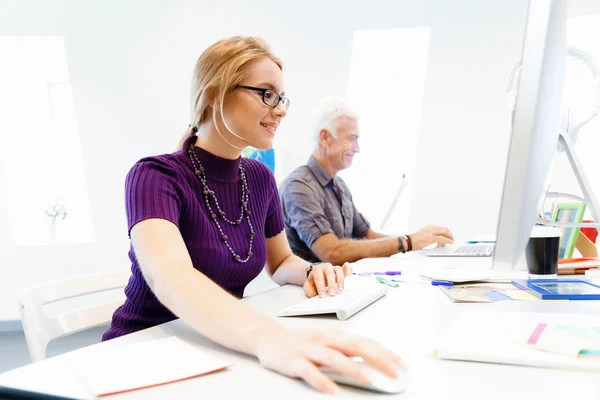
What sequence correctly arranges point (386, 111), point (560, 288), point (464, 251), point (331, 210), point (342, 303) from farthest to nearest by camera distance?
1. point (386, 111)
2. point (331, 210)
3. point (464, 251)
4. point (560, 288)
5. point (342, 303)

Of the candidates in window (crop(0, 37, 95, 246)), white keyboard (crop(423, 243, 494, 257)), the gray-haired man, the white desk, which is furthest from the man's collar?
window (crop(0, 37, 95, 246))

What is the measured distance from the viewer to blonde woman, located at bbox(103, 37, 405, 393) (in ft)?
2.66

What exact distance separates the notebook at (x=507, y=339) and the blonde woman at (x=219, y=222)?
19cm

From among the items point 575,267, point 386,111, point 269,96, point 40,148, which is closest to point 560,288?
point 575,267

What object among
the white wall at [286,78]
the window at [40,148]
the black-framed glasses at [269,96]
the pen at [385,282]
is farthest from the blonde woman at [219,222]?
the window at [40,148]

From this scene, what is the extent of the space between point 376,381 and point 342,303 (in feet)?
1.43

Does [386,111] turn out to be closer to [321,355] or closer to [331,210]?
[331,210]

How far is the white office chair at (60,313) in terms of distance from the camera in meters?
1.13

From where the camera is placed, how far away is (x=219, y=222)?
1.31m

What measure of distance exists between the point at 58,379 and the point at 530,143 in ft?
2.08

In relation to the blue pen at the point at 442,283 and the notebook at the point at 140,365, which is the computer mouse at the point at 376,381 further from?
the blue pen at the point at 442,283

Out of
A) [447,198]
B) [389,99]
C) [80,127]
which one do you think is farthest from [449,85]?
[80,127]

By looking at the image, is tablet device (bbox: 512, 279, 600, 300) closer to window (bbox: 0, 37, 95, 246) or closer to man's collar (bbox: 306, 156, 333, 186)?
man's collar (bbox: 306, 156, 333, 186)

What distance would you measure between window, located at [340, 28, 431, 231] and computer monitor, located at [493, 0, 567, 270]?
364 cm
